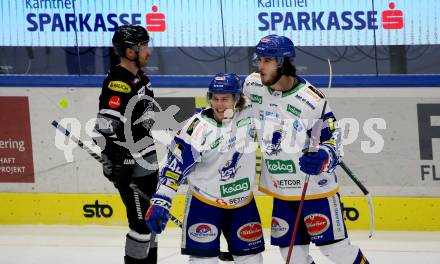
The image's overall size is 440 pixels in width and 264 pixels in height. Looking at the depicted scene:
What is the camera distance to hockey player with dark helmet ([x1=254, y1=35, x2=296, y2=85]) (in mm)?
4910

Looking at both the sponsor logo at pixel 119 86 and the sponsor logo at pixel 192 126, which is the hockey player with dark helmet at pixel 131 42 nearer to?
the sponsor logo at pixel 119 86

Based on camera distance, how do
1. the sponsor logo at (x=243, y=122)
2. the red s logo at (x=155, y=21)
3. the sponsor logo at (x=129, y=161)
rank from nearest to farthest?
1. the sponsor logo at (x=243, y=122)
2. the sponsor logo at (x=129, y=161)
3. the red s logo at (x=155, y=21)

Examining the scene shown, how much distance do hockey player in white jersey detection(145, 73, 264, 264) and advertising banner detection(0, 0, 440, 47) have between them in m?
2.64

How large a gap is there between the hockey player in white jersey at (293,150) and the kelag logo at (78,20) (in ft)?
9.19

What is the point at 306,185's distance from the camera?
4.92 metres

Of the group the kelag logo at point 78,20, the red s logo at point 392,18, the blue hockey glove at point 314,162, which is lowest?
the blue hockey glove at point 314,162

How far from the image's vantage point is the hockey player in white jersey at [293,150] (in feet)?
16.2

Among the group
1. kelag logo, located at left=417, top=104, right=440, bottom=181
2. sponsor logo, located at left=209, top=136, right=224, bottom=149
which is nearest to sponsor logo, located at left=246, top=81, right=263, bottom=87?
sponsor logo, located at left=209, top=136, right=224, bottom=149

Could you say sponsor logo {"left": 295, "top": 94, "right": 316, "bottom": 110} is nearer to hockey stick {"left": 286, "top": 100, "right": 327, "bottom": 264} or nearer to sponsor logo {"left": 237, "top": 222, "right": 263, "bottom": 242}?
hockey stick {"left": 286, "top": 100, "right": 327, "bottom": 264}

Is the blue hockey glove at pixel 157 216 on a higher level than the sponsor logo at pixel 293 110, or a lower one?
lower

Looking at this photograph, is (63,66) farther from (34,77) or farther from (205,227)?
(205,227)

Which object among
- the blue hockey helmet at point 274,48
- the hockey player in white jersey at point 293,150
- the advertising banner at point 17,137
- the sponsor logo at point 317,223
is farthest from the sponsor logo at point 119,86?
the advertising banner at point 17,137

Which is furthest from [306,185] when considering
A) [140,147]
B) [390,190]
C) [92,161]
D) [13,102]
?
[13,102]

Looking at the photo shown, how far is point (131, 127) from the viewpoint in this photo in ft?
19.0
